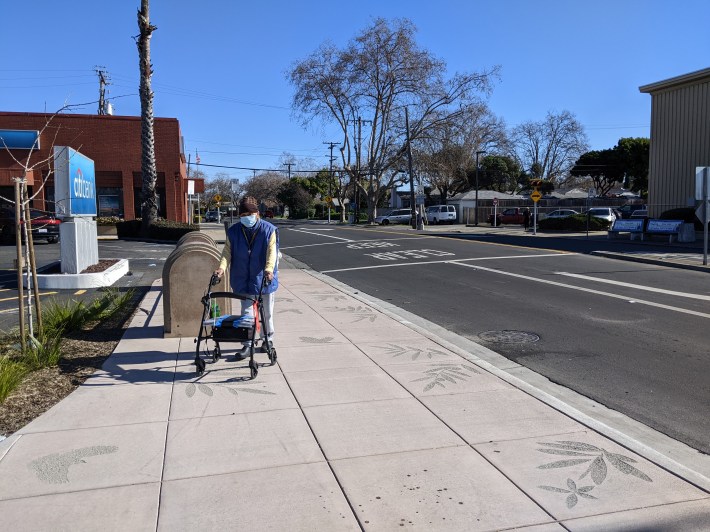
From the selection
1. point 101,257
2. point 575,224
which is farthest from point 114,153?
point 575,224

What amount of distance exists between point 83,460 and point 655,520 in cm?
357

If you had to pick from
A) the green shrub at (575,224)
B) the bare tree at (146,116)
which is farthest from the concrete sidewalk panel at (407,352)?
the green shrub at (575,224)

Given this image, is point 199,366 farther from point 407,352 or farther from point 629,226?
point 629,226

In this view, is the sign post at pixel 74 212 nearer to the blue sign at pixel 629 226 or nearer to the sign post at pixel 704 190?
the sign post at pixel 704 190

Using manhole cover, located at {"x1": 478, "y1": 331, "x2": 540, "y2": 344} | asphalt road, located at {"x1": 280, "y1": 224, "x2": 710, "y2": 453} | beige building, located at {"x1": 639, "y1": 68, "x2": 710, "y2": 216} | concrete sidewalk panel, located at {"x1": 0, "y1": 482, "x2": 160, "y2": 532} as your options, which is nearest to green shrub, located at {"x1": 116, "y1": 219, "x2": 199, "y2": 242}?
asphalt road, located at {"x1": 280, "y1": 224, "x2": 710, "y2": 453}

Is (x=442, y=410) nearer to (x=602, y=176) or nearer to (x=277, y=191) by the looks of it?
(x=602, y=176)

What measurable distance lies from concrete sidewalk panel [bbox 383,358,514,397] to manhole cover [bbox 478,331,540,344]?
5.34 ft

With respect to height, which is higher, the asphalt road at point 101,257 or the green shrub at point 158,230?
the green shrub at point 158,230

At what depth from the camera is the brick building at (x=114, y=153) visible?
32.5 metres

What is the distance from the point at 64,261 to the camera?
1322 centimetres

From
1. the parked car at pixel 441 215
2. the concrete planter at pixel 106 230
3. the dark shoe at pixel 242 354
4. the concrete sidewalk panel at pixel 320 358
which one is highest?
the parked car at pixel 441 215

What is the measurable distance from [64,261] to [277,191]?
98.3m

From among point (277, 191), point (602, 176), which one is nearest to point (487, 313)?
point (602, 176)

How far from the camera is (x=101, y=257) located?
19703mm
